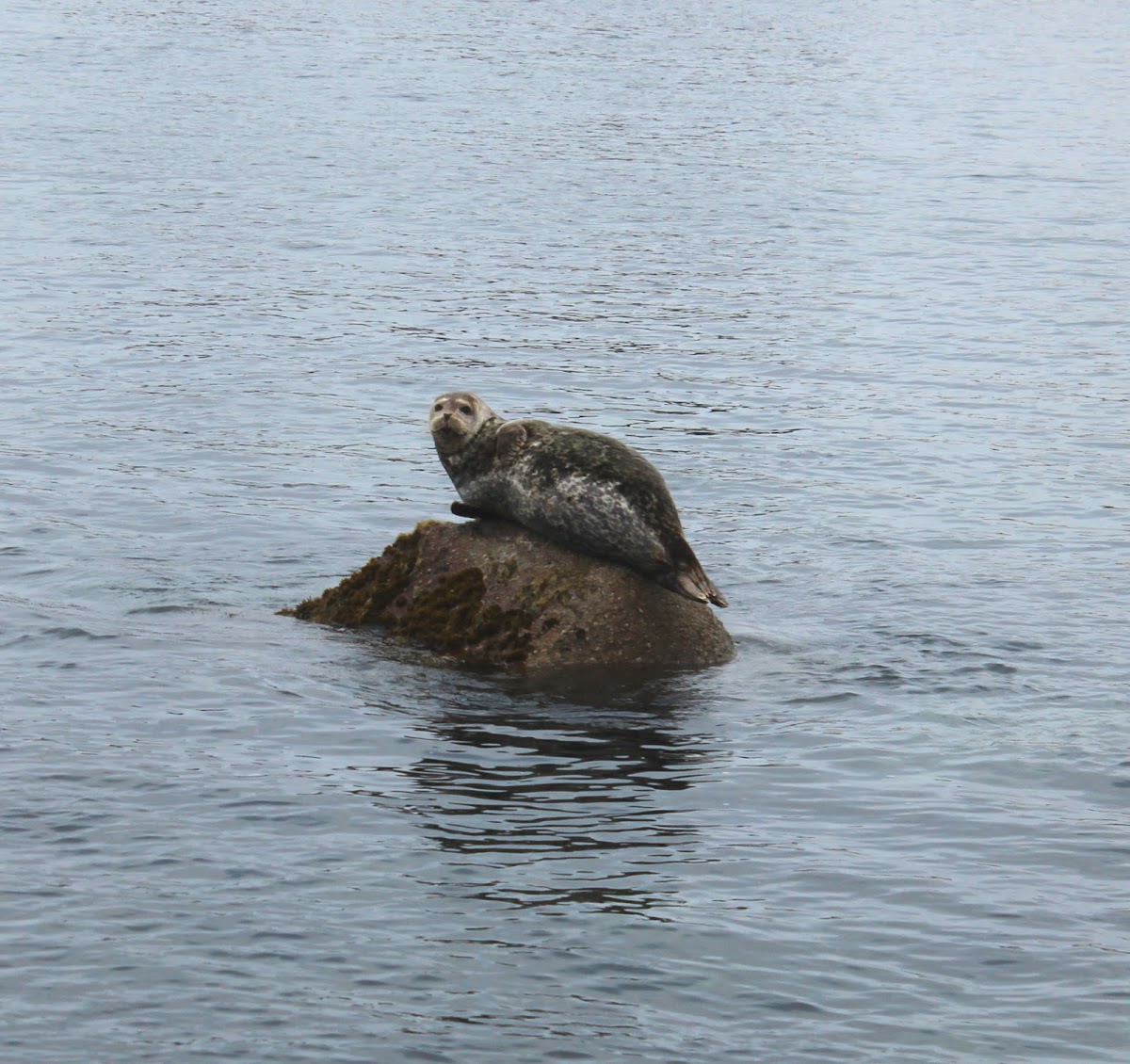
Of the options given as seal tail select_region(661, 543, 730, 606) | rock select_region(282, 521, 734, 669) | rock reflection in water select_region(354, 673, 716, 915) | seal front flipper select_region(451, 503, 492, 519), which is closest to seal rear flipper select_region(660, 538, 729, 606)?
seal tail select_region(661, 543, 730, 606)

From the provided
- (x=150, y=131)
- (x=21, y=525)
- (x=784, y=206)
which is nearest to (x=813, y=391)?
(x=21, y=525)

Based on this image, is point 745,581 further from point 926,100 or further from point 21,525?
point 926,100

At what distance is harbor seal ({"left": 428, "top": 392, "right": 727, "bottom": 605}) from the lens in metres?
10.5

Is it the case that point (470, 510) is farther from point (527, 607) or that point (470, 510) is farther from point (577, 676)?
point (577, 676)

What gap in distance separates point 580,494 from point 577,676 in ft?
3.32

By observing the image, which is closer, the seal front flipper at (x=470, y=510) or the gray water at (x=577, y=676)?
the gray water at (x=577, y=676)

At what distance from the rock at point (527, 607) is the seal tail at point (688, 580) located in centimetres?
20

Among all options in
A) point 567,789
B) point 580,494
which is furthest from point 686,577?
point 567,789

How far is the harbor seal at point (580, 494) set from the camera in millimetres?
10539

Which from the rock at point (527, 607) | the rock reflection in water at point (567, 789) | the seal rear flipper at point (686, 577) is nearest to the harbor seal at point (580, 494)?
the seal rear flipper at point (686, 577)

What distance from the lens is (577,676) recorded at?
34.7 feet

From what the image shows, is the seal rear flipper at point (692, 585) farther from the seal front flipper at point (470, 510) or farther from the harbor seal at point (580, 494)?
the seal front flipper at point (470, 510)

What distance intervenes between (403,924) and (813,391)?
13.1m

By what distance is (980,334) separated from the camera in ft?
74.4
